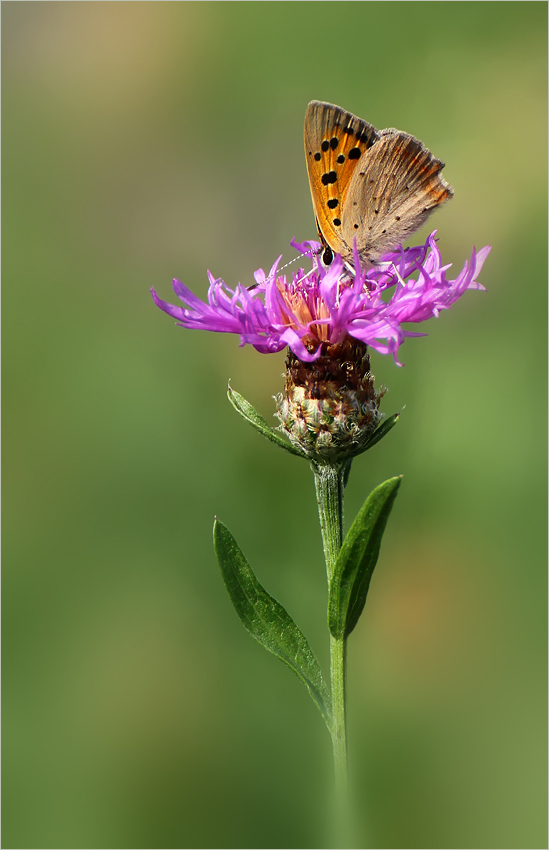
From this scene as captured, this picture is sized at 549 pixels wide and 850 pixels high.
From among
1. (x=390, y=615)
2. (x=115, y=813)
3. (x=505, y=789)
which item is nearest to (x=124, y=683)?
(x=115, y=813)

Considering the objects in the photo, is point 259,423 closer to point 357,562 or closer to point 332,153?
point 357,562

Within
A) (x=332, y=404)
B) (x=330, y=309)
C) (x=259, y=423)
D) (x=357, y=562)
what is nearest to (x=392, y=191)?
(x=330, y=309)

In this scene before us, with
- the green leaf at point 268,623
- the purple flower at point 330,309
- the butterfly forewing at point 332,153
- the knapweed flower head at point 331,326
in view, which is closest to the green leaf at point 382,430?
the knapweed flower head at point 331,326

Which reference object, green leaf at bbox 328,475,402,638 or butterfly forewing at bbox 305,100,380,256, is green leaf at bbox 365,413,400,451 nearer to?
green leaf at bbox 328,475,402,638

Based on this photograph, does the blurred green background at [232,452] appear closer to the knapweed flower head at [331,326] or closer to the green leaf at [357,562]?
the green leaf at [357,562]

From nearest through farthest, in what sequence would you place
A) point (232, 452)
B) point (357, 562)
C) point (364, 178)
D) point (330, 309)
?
1. point (357, 562)
2. point (330, 309)
3. point (364, 178)
4. point (232, 452)

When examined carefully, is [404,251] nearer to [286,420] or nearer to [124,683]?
[286,420]
